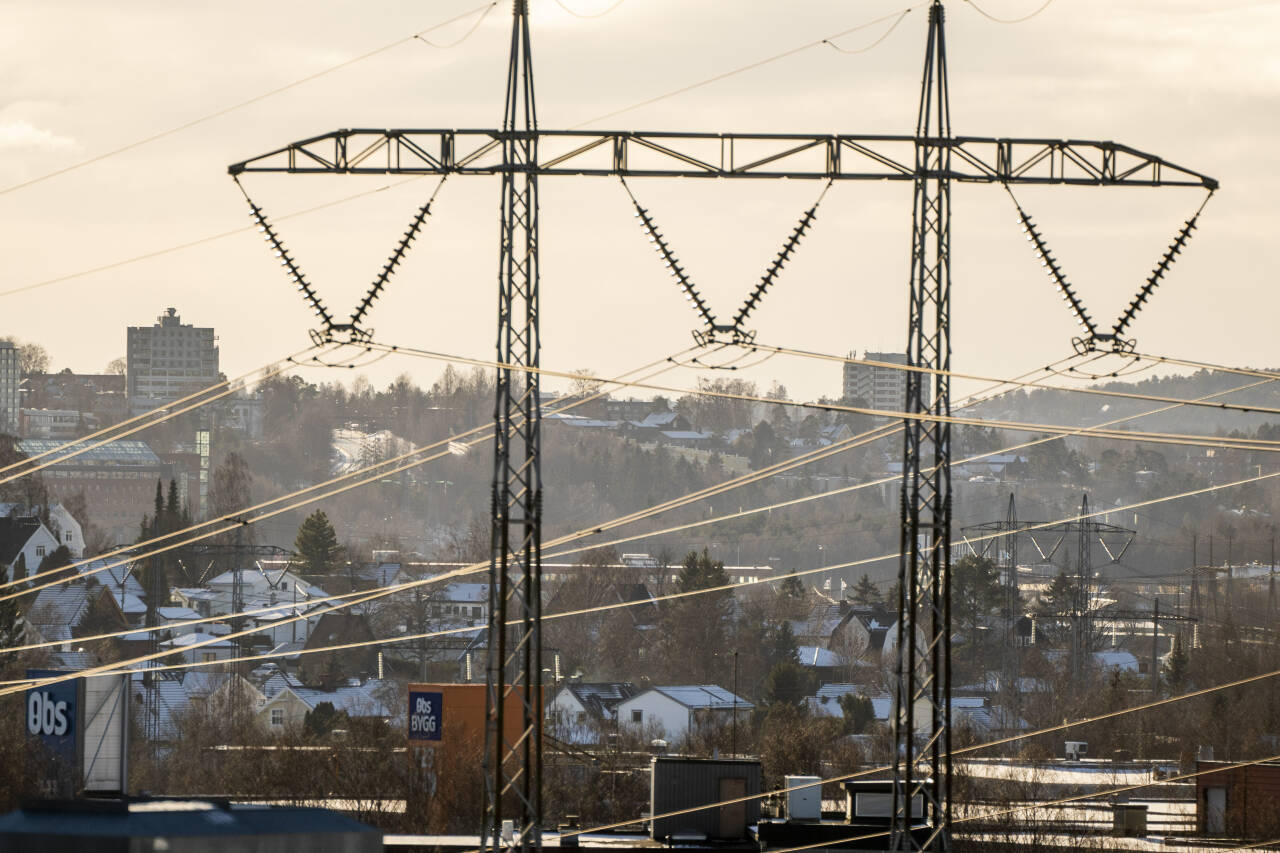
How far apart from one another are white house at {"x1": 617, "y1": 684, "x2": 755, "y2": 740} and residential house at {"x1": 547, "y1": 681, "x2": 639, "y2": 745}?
38.2 inches

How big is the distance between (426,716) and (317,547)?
81841mm

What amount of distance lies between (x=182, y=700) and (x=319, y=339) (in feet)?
250

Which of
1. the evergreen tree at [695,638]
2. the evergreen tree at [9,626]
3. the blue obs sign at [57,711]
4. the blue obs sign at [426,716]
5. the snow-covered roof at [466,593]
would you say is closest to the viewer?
the blue obs sign at [57,711]

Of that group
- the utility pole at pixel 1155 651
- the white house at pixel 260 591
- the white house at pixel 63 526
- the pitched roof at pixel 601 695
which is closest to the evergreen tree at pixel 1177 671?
the utility pole at pixel 1155 651

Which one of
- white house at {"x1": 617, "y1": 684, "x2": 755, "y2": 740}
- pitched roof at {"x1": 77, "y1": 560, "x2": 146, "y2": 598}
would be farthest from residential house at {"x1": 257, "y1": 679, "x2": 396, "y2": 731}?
pitched roof at {"x1": 77, "y1": 560, "x2": 146, "y2": 598}

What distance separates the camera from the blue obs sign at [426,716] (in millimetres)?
59844

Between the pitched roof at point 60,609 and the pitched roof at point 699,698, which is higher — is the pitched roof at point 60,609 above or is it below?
above

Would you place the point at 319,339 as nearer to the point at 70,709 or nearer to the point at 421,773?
the point at 70,709

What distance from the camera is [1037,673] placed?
125m

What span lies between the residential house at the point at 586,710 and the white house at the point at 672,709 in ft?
3.19

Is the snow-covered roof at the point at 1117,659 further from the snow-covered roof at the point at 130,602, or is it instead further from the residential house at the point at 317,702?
the snow-covered roof at the point at 130,602

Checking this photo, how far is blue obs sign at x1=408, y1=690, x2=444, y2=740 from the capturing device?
196ft

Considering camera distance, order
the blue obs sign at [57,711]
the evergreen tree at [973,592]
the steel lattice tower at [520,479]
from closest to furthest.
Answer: the steel lattice tower at [520,479] → the blue obs sign at [57,711] → the evergreen tree at [973,592]

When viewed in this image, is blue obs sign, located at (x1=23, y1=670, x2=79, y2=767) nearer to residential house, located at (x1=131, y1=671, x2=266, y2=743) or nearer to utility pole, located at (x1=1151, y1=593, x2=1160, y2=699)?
residential house, located at (x1=131, y1=671, x2=266, y2=743)
